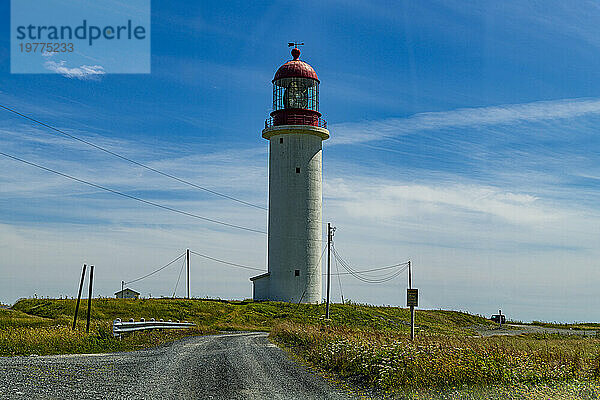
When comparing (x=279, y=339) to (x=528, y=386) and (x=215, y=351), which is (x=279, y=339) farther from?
(x=528, y=386)

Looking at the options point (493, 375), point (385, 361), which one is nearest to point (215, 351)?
point (385, 361)

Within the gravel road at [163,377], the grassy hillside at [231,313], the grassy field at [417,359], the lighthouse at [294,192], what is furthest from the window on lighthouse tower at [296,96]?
the gravel road at [163,377]

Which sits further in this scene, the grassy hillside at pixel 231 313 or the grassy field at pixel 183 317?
the grassy hillside at pixel 231 313

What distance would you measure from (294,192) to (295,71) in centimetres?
1009

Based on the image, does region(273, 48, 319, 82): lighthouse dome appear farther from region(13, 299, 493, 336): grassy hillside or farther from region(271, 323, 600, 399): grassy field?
region(271, 323, 600, 399): grassy field

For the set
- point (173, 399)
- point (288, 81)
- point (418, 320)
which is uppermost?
point (288, 81)

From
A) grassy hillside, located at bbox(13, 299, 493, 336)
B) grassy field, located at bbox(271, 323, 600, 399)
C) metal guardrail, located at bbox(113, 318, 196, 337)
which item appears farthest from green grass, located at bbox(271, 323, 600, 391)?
grassy hillside, located at bbox(13, 299, 493, 336)

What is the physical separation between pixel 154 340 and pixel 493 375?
54.0 feet

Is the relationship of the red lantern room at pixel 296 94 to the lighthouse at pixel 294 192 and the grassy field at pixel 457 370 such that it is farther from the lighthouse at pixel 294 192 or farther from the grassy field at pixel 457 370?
the grassy field at pixel 457 370

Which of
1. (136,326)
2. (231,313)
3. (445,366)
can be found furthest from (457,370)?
(231,313)

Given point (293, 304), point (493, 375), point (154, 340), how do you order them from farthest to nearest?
point (293, 304), point (154, 340), point (493, 375)

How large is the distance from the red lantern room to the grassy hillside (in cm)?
1535

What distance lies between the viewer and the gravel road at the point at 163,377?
12812 mm

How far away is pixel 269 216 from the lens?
168 ft
